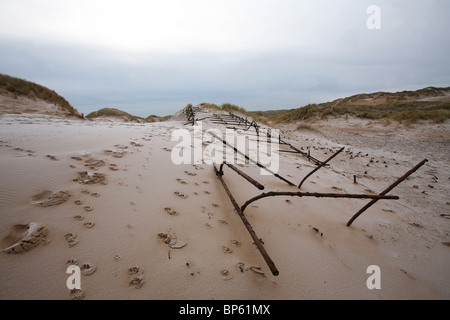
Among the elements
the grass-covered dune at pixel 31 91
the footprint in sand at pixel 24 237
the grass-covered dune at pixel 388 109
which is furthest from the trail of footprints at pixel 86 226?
the grass-covered dune at pixel 388 109

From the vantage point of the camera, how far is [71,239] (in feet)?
4.91

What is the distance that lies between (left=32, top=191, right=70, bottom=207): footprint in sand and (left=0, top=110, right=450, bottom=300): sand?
0.6 inches

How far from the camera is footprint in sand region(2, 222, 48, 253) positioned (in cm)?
134

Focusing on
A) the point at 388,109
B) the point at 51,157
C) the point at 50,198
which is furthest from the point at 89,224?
the point at 388,109

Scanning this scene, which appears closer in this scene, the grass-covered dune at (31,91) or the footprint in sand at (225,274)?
the footprint in sand at (225,274)

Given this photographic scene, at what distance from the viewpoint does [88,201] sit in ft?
6.44

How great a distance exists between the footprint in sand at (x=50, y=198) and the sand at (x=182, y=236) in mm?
15

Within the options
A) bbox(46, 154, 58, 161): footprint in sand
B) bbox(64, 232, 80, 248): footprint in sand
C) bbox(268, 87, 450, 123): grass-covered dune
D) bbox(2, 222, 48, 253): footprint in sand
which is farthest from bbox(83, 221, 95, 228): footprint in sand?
bbox(268, 87, 450, 123): grass-covered dune

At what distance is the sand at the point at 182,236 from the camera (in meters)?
1.30

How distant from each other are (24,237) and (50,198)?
543mm

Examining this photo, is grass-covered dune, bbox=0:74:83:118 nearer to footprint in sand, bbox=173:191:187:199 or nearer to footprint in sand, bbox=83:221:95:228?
footprint in sand, bbox=173:191:187:199

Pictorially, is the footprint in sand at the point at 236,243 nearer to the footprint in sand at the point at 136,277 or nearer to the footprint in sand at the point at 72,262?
the footprint in sand at the point at 136,277

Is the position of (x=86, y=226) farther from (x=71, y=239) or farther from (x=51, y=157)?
(x=51, y=157)
